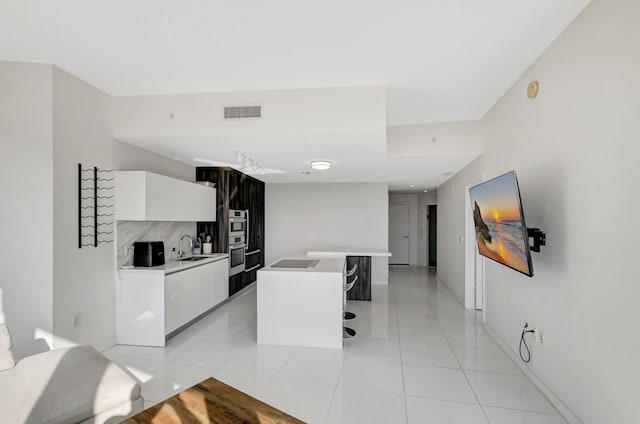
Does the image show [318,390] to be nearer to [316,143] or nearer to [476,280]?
A: [316,143]

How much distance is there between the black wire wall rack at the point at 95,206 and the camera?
2.94 metres

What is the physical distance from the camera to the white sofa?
1.63m

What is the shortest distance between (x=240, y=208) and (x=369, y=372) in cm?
383

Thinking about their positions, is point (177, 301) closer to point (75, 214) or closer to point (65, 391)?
point (75, 214)

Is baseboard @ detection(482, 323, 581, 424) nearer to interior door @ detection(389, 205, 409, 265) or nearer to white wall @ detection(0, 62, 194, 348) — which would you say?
white wall @ detection(0, 62, 194, 348)

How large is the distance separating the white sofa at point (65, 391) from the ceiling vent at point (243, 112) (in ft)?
7.68

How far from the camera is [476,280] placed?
4688mm

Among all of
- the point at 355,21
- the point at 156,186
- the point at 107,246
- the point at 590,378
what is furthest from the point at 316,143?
the point at 590,378

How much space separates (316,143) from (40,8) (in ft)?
7.63

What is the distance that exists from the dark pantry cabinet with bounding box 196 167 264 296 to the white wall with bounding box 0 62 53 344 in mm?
2465

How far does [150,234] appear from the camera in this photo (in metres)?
3.93

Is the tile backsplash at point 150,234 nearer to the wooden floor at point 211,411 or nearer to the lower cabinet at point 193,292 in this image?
the lower cabinet at point 193,292

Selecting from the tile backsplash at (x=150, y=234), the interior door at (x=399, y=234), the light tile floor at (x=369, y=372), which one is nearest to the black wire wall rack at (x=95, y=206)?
Answer: the tile backsplash at (x=150, y=234)

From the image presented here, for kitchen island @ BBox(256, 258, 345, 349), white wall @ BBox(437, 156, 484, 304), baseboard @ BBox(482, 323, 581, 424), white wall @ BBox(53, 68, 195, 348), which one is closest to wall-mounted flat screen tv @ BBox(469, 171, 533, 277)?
baseboard @ BBox(482, 323, 581, 424)
